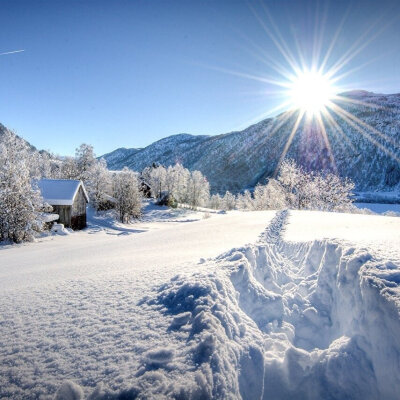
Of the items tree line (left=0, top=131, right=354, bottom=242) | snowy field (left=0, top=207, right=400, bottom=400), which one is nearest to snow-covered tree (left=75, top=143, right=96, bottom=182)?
tree line (left=0, top=131, right=354, bottom=242)

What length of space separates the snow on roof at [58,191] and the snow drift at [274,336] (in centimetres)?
2707

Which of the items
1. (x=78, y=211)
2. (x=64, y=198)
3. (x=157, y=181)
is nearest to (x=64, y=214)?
(x=64, y=198)

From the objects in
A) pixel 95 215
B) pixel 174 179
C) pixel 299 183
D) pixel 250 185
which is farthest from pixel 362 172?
pixel 95 215

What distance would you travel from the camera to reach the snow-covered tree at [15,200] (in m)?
17.8

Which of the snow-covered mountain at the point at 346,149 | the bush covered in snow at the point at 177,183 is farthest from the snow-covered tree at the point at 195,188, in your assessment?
the snow-covered mountain at the point at 346,149

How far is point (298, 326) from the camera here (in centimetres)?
494

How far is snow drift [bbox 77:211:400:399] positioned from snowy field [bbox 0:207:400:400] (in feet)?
0.05

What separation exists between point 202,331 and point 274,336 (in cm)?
222

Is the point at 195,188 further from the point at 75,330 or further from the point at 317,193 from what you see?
the point at 75,330

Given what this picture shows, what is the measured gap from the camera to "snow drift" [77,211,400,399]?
7.68ft

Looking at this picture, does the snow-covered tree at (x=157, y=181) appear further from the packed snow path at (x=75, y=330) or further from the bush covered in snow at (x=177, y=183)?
the packed snow path at (x=75, y=330)

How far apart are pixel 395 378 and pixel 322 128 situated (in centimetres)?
19574

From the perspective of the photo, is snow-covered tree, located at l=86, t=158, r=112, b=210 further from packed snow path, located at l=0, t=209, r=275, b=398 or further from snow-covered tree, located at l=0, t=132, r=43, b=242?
packed snow path, located at l=0, t=209, r=275, b=398

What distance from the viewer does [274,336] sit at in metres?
4.31
